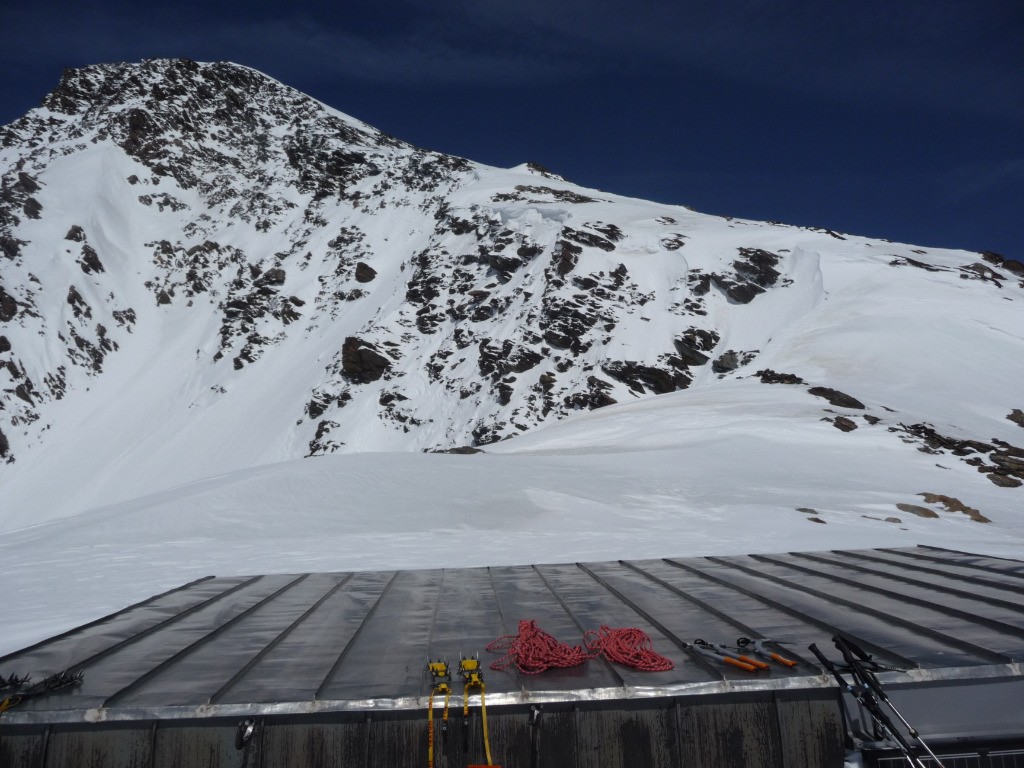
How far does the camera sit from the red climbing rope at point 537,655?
4395 millimetres

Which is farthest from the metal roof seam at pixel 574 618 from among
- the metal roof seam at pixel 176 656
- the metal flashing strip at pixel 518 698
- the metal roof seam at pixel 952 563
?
the metal roof seam at pixel 952 563

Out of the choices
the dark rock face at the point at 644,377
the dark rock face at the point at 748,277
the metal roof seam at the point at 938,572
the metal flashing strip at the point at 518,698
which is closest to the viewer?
the metal flashing strip at the point at 518,698

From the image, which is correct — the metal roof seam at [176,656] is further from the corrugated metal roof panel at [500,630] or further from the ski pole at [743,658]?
the ski pole at [743,658]

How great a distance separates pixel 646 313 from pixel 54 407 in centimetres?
4705

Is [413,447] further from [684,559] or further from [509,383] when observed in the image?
[684,559]

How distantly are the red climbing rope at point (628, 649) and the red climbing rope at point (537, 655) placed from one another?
0.44 feet

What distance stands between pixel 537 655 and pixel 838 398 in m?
26.1

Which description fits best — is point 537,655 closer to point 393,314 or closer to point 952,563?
point 952,563

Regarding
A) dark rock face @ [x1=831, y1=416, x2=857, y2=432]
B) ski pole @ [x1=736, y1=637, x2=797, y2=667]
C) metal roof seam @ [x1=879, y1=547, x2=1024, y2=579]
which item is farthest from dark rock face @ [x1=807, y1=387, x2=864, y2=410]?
ski pole @ [x1=736, y1=637, x2=797, y2=667]

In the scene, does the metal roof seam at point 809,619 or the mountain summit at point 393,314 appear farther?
the mountain summit at point 393,314

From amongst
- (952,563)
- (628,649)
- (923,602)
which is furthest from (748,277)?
(628,649)

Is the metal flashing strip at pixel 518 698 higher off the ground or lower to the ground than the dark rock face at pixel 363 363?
lower

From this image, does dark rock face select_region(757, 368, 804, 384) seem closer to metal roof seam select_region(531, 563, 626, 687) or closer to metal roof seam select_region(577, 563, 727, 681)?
metal roof seam select_region(531, 563, 626, 687)

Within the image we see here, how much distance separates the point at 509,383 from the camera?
45906mm
